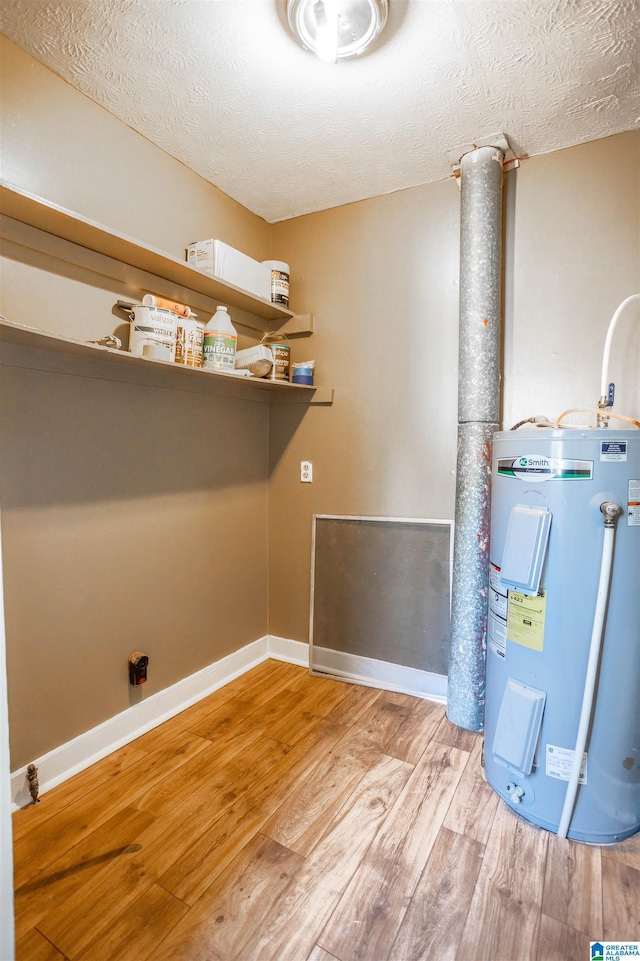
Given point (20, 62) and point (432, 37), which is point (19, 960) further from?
point (432, 37)

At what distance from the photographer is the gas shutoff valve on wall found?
6.22ft

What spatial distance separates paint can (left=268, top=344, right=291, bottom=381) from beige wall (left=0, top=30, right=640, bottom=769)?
230mm

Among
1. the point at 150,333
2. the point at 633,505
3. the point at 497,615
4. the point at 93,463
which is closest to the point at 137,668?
the point at 93,463

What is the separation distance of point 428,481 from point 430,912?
1.57 m

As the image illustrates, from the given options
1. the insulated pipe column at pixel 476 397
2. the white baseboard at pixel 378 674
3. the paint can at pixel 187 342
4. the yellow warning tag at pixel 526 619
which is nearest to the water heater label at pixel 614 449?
the yellow warning tag at pixel 526 619

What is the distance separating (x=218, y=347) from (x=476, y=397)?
3.71 ft

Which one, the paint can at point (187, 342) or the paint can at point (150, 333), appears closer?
the paint can at point (150, 333)

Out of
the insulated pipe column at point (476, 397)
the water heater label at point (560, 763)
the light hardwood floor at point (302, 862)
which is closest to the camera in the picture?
the light hardwood floor at point (302, 862)

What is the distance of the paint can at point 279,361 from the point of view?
2301mm

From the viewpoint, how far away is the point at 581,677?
1.40 metres

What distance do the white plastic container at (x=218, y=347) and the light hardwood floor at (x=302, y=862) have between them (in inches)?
62.4

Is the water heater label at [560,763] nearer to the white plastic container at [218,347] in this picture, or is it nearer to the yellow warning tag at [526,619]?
the yellow warning tag at [526,619]

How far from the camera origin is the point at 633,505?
1362 millimetres

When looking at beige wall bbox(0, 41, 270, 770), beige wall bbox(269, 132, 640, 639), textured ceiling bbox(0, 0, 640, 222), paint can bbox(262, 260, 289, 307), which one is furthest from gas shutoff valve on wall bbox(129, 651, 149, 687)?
textured ceiling bbox(0, 0, 640, 222)
